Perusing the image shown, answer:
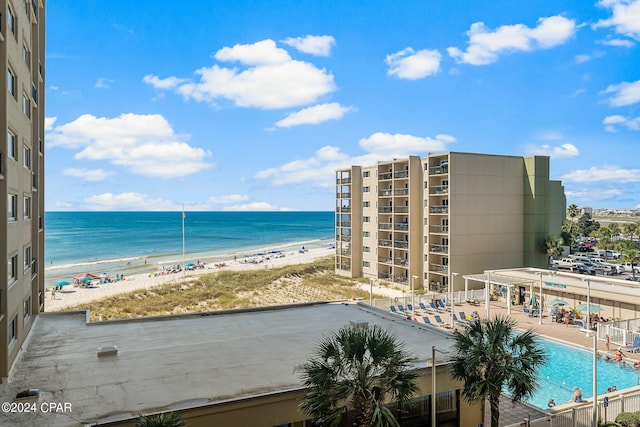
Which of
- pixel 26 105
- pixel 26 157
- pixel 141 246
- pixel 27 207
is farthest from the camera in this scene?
pixel 141 246

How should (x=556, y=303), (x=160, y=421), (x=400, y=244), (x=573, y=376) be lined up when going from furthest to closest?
(x=400, y=244) < (x=556, y=303) < (x=573, y=376) < (x=160, y=421)

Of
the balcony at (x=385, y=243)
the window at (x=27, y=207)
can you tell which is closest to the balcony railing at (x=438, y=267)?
the balcony at (x=385, y=243)

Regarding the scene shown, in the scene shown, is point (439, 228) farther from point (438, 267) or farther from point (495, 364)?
point (495, 364)

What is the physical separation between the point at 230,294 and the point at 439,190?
2306cm

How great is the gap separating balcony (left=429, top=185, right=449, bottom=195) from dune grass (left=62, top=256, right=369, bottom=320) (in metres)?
12.1

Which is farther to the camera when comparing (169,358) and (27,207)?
(27,207)

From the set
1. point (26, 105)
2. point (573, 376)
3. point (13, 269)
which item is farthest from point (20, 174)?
point (573, 376)

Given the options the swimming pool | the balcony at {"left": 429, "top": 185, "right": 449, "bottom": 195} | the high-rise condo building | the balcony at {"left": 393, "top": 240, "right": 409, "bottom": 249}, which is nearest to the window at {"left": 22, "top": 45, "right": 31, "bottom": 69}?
the high-rise condo building

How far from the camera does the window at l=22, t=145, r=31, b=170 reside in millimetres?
15961

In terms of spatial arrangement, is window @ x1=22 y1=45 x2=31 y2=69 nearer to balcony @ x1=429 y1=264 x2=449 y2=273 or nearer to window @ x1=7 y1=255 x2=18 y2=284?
window @ x1=7 y1=255 x2=18 y2=284

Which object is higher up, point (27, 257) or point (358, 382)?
point (27, 257)

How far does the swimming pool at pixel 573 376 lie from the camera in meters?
19.3

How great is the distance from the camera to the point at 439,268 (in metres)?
43.1

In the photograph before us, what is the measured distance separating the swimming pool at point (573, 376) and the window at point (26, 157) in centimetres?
2204
